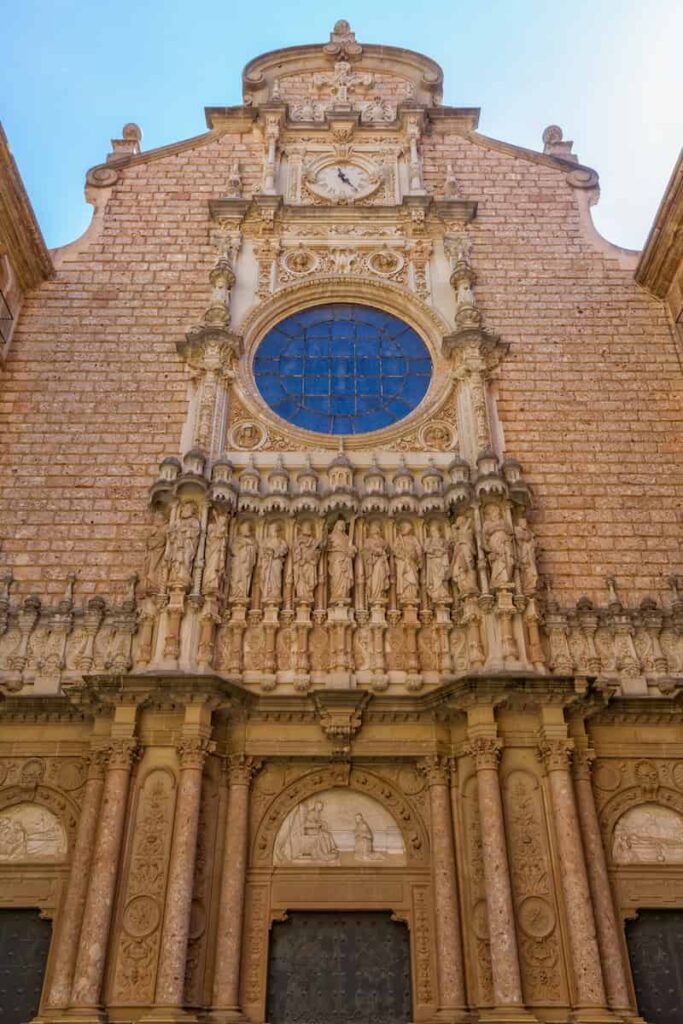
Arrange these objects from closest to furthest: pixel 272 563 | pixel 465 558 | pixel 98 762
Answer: pixel 98 762 → pixel 465 558 → pixel 272 563

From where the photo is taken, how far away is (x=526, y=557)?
1013 centimetres

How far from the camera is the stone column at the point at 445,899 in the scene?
805 centimetres

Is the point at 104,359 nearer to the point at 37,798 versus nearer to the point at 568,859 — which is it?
the point at 37,798

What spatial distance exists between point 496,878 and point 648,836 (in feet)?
6.48

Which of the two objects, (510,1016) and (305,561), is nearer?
(510,1016)

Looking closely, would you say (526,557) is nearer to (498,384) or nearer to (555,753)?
(555,753)

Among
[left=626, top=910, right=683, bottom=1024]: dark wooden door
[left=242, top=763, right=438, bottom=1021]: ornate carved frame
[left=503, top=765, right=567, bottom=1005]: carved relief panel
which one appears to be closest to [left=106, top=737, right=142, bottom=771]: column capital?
[left=242, top=763, right=438, bottom=1021]: ornate carved frame

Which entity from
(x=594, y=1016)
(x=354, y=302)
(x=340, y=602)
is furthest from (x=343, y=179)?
(x=594, y=1016)

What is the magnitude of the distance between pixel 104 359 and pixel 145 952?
7802 mm

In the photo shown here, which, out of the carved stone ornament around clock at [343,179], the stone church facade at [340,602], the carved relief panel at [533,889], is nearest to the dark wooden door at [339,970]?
the stone church facade at [340,602]

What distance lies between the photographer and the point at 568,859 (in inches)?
325

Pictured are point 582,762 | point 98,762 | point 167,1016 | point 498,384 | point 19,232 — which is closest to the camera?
point 167,1016

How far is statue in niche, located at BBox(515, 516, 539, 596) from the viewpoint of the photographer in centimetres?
993

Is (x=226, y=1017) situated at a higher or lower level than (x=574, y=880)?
lower
